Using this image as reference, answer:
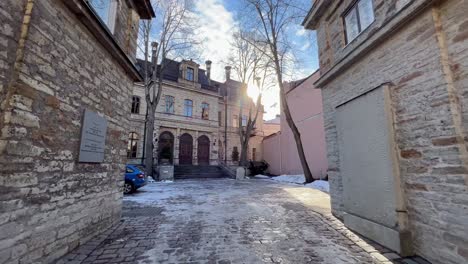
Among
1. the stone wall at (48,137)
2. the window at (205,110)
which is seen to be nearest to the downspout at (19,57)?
the stone wall at (48,137)

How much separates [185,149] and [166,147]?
5.98ft

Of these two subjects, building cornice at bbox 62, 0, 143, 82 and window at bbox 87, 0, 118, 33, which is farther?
window at bbox 87, 0, 118, 33

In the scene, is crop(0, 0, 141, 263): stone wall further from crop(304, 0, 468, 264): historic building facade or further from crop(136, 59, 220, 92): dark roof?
crop(136, 59, 220, 92): dark roof

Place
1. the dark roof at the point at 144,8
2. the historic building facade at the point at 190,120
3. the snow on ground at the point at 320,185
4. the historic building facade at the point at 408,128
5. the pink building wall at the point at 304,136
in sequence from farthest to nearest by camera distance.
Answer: the historic building facade at the point at 190,120
the pink building wall at the point at 304,136
the snow on ground at the point at 320,185
the dark roof at the point at 144,8
the historic building facade at the point at 408,128

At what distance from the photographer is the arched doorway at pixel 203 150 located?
2100cm

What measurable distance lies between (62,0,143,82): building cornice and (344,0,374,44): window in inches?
204

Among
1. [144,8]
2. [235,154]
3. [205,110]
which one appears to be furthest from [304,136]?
[144,8]

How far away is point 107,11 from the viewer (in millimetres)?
4426

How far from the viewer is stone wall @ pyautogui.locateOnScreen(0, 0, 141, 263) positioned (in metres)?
2.28

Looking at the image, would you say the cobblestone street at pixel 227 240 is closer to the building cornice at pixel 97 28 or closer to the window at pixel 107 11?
the building cornice at pixel 97 28

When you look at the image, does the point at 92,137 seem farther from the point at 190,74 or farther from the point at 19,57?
the point at 190,74

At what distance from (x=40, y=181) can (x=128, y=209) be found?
3675mm

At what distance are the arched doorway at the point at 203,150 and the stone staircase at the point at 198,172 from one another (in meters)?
1.69

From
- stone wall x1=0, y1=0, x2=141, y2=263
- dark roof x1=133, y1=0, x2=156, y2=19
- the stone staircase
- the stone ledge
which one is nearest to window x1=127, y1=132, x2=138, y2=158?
the stone staircase
